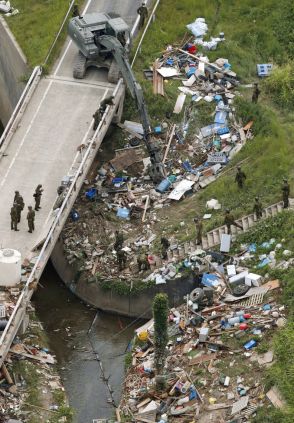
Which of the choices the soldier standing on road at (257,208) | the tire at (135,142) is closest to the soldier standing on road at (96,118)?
the tire at (135,142)

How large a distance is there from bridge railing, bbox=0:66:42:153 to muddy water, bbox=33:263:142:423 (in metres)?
6.03

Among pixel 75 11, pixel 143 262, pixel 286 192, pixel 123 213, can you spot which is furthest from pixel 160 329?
pixel 75 11

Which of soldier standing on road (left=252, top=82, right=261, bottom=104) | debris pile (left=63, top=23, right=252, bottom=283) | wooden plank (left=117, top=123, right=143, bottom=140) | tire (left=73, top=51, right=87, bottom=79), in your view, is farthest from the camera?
tire (left=73, top=51, right=87, bottom=79)

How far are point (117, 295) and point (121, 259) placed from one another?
145 cm

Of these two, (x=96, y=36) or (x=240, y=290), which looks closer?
(x=240, y=290)

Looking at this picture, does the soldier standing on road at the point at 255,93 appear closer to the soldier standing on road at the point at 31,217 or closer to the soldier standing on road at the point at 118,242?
the soldier standing on road at the point at 118,242

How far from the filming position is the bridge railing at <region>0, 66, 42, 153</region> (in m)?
59.2

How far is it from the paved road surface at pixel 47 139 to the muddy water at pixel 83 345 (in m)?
3.85

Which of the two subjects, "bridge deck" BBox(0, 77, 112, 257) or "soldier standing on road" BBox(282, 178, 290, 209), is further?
"bridge deck" BBox(0, 77, 112, 257)

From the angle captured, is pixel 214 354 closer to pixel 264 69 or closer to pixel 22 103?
pixel 22 103

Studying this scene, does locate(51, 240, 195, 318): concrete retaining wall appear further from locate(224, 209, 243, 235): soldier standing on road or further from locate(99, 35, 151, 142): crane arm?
locate(99, 35, 151, 142): crane arm

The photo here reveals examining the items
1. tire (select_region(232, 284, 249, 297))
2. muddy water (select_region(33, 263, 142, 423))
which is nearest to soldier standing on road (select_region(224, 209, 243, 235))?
tire (select_region(232, 284, 249, 297))

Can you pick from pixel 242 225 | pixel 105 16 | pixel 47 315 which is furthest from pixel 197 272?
pixel 105 16

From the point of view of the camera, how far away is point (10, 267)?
50.9 metres
